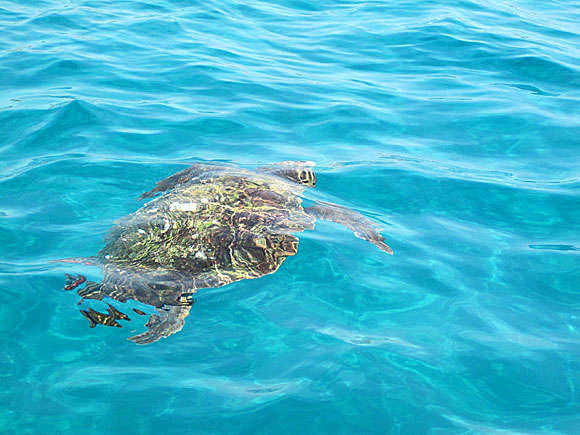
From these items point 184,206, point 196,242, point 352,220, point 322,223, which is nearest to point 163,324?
point 196,242

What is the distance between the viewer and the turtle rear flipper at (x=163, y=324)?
415 cm

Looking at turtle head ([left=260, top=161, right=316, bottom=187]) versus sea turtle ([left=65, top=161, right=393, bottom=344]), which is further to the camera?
turtle head ([left=260, top=161, right=316, bottom=187])

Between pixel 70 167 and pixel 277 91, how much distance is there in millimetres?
3831

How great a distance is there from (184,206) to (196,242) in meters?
0.45

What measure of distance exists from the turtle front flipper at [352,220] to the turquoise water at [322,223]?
132 mm

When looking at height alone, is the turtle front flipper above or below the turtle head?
below

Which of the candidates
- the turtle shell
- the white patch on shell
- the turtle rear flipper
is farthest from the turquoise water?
the white patch on shell

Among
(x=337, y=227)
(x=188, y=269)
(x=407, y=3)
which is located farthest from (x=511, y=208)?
(x=407, y=3)

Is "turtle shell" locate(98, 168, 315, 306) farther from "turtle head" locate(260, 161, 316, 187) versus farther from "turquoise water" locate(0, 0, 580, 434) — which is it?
"turtle head" locate(260, 161, 316, 187)

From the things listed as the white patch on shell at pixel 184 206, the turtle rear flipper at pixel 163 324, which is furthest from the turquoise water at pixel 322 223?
the white patch on shell at pixel 184 206

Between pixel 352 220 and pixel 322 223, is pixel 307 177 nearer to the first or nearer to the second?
pixel 322 223

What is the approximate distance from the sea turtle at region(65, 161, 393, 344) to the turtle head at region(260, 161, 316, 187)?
0.53 meters

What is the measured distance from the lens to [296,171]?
632cm

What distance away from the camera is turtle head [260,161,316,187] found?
627 cm
